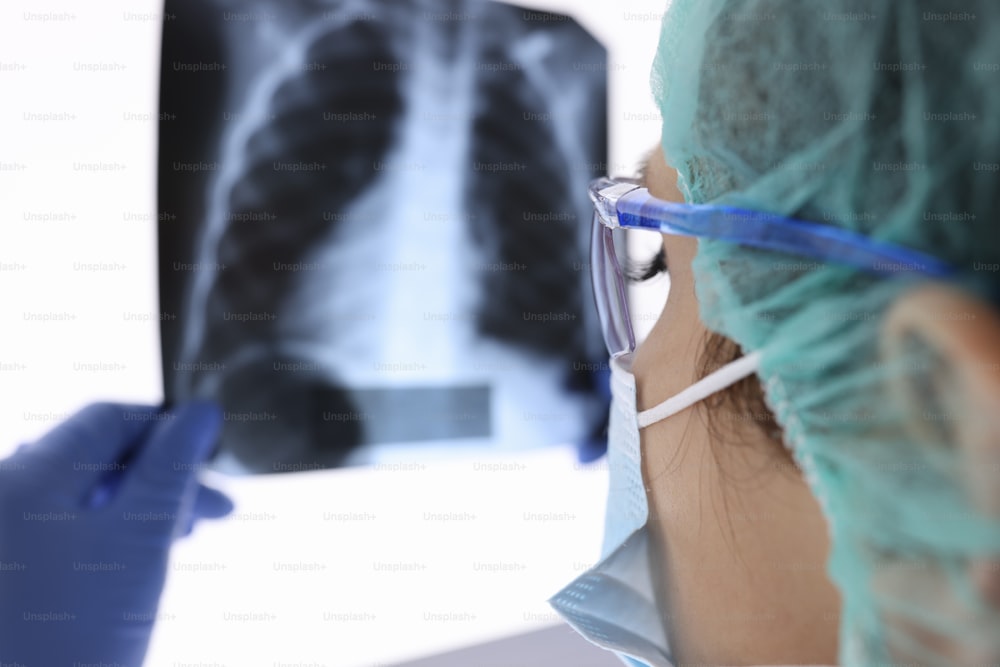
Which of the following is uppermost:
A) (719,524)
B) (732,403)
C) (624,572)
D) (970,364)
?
(970,364)

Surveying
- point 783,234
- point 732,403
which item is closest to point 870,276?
point 783,234

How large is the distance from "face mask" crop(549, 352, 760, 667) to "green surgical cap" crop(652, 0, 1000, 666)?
234mm

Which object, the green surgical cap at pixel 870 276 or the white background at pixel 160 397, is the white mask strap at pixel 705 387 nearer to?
the green surgical cap at pixel 870 276

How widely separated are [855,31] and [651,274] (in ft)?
1.23

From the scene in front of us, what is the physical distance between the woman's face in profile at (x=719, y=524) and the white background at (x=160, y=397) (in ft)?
1.27

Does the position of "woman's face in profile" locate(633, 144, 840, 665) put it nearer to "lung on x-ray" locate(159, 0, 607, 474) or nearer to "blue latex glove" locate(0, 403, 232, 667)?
"lung on x-ray" locate(159, 0, 607, 474)

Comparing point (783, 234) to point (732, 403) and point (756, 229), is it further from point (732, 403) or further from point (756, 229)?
point (732, 403)

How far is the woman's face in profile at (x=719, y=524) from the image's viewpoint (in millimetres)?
656

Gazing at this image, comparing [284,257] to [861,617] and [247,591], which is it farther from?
[861,617]

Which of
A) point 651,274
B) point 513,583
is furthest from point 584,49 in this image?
point 513,583

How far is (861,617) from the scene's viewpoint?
1.84 ft

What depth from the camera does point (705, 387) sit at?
0.69 metres

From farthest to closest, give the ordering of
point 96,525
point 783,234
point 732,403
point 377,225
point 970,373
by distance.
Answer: point 377,225, point 96,525, point 732,403, point 783,234, point 970,373

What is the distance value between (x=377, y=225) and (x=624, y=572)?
0.57 meters
